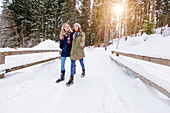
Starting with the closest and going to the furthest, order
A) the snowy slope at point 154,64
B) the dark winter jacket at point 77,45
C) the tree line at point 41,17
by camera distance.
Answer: the snowy slope at point 154,64 → the dark winter jacket at point 77,45 → the tree line at point 41,17

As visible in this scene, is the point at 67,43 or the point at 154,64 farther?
the point at 154,64

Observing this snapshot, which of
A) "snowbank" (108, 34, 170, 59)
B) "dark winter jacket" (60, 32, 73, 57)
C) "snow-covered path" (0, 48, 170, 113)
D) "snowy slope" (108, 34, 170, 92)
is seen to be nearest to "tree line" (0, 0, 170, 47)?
"snowbank" (108, 34, 170, 59)

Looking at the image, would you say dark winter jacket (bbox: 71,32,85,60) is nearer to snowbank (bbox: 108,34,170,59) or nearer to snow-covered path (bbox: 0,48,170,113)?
snow-covered path (bbox: 0,48,170,113)

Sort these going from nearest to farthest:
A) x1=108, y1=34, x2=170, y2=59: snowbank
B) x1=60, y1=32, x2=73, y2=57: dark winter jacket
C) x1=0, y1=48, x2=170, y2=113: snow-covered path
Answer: x1=0, y1=48, x2=170, y2=113: snow-covered path, x1=60, y1=32, x2=73, y2=57: dark winter jacket, x1=108, y1=34, x2=170, y2=59: snowbank

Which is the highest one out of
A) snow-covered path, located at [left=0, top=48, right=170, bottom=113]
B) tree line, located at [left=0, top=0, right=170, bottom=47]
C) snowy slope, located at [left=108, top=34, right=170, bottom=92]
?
tree line, located at [left=0, top=0, right=170, bottom=47]

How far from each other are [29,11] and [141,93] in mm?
29667

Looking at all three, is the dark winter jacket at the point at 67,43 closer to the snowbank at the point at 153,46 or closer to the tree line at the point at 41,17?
the snowbank at the point at 153,46

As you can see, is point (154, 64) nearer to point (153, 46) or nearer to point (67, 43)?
point (153, 46)

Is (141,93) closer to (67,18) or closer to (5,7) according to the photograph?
(67,18)

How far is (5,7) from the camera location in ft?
66.2

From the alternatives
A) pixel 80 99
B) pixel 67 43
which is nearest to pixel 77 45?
pixel 67 43

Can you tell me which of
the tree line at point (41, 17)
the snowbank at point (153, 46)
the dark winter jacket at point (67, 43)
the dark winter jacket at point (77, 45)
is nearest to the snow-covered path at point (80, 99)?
the dark winter jacket at point (77, 45)

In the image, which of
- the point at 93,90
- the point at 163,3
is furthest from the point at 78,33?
the point at 163,3

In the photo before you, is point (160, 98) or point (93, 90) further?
point (93, 90)
